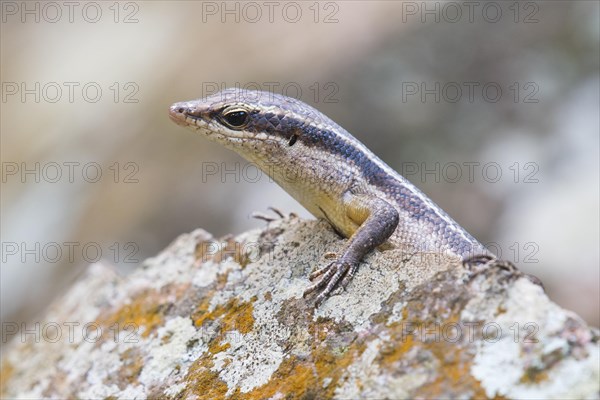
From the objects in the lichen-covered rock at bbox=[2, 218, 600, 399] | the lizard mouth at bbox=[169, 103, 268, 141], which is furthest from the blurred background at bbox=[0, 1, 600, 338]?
the lizard mouth at bbox=[169, 103, 268, 141]

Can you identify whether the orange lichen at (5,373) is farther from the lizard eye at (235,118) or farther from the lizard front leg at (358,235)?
the lizard front leg at (358,235)

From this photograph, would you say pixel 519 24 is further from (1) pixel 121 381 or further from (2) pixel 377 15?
(1) pixel 121 381

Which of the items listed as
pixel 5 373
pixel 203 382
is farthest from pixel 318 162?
pixel 5 373

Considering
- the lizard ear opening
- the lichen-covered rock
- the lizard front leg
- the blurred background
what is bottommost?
the lichen-covered rock

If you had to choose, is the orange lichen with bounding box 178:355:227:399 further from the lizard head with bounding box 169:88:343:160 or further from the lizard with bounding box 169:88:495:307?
the lizard head with bounding box 169:88:343:160

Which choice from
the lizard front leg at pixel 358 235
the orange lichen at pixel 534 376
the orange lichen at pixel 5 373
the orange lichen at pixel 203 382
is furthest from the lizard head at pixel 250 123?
the orange lichen at pixel 5 373
